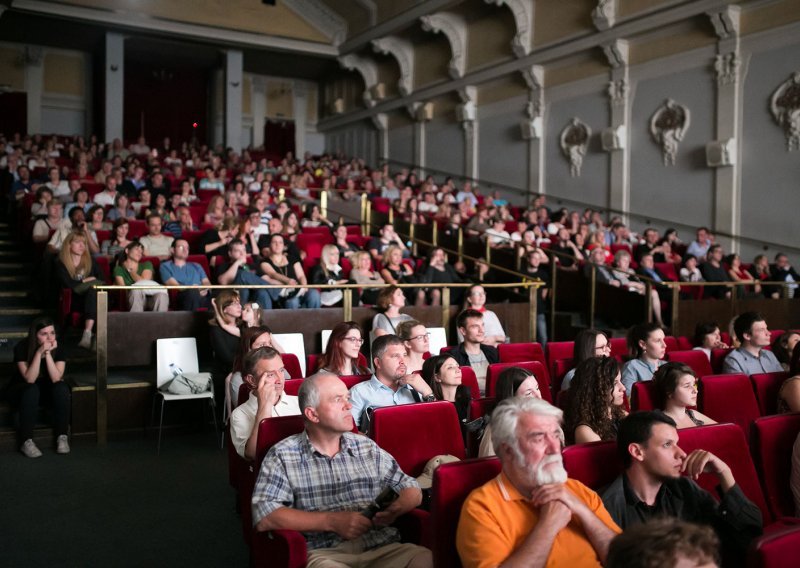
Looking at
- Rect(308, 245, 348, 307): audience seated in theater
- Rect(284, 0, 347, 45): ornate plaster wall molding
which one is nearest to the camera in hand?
Rect(308, 245, 348, 307): audience seated in theater

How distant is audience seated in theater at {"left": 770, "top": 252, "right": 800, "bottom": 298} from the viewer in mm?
8031

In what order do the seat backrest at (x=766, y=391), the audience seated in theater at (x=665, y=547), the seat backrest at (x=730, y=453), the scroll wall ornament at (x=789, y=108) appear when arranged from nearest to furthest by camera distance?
the audience seated in theater at (x=665, y=547) < the seat backrest at (x=730, y=453) < the seat backrest at (x=766, y=391) < the scroll wall ornament at (x=789, y=108)

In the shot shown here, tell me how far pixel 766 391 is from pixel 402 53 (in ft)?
44.9

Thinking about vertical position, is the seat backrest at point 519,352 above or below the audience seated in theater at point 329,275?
below

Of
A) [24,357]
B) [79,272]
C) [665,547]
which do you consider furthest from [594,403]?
[79,272]

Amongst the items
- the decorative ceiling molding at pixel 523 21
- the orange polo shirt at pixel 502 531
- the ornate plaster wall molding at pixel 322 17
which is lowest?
the orange polo shirt at pixel 502 531

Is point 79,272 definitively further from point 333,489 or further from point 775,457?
point 775,457

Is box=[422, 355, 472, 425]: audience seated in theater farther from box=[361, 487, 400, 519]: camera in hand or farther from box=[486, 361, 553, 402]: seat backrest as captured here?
box=[361, 487, 400, 519]: camera in hand

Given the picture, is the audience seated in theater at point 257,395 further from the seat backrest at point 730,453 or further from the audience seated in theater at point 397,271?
the audience seated in theater at point 397,271

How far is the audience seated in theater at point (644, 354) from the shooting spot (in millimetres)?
4016

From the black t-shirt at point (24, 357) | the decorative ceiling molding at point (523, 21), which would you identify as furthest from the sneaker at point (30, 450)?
the decorative ceiling molding at point (523, 21)

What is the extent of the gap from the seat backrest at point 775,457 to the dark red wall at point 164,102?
18.0 metres

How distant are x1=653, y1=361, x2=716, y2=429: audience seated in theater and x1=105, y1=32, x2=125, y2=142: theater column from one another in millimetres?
14782

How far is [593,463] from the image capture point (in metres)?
2.17
